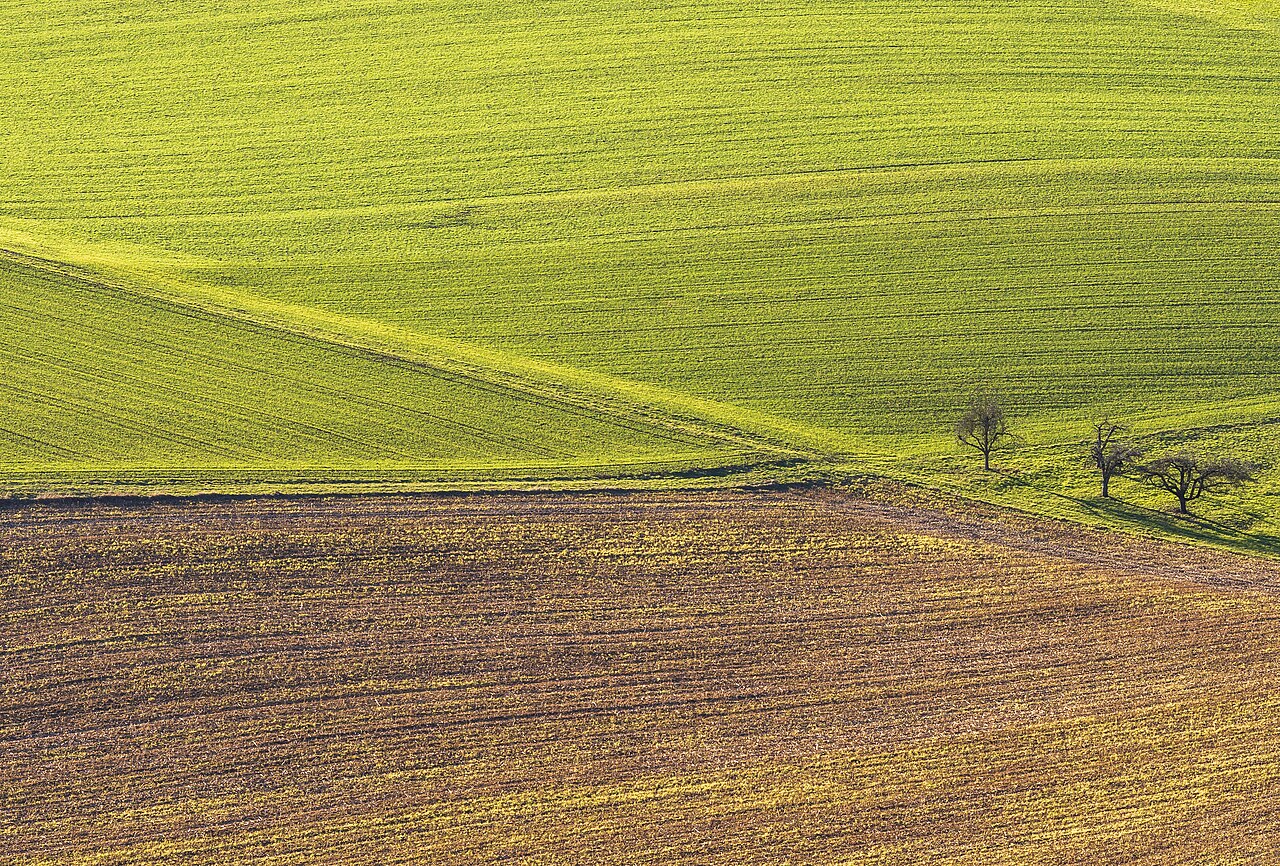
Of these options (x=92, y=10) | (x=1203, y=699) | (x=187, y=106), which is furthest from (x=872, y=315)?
(x=92, y=10)

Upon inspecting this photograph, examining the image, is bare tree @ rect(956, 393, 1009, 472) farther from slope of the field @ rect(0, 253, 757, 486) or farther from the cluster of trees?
slope of the field @ rect(0, 253, 757, 486)

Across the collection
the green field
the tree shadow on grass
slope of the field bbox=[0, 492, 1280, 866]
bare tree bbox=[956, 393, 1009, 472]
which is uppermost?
the green field

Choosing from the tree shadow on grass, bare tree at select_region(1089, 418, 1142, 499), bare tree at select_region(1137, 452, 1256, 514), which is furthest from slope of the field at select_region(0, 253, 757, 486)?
bare tree at select_region(1137, 452, 1256, 514)

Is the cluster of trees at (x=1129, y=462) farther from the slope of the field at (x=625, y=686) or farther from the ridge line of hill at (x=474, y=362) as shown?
the ridge line of hill at (x=474, y=362)

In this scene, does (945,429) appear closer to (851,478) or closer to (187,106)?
(851,478)

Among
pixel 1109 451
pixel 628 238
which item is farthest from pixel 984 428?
pixel 628 238

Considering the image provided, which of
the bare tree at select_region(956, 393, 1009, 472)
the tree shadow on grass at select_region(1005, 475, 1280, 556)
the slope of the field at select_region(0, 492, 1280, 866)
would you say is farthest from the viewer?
the bare tree at select_region(956, 393, 1009, 472)

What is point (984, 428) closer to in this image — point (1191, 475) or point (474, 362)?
point (1191, 475)

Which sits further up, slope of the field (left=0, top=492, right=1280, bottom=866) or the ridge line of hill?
the ridge line of hill
